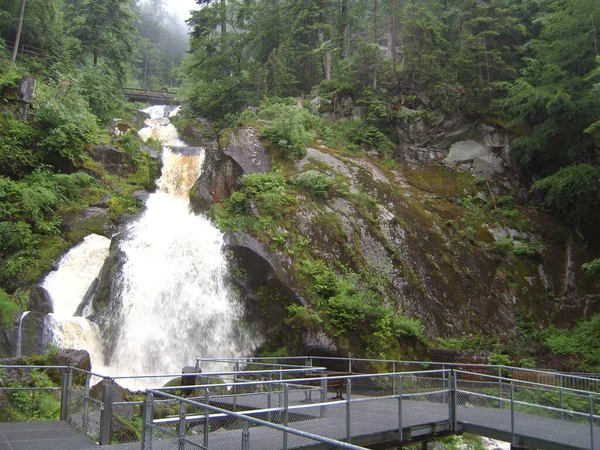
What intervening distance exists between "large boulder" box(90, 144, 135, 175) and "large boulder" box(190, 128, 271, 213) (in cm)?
399

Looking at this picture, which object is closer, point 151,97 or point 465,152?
point 465,152

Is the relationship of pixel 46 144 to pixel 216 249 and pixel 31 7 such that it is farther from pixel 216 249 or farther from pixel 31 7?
pixel 31 7

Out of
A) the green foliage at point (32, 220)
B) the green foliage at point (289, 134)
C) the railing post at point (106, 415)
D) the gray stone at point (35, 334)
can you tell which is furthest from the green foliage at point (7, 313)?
the green foliage at point (289, 134)

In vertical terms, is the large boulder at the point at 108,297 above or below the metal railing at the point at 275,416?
above

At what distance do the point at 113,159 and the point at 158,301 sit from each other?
35.6ft

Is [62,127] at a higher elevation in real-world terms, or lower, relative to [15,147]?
higher

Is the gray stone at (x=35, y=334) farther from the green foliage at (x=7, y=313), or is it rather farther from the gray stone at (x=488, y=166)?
the gray stone at (x=488, y=166)

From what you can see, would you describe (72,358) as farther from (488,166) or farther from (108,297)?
(488,166)

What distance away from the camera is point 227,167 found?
23.0 m

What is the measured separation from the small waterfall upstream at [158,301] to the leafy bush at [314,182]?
4177 millimetres

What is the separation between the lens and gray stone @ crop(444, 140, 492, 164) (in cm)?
2652

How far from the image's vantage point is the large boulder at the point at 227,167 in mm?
22734

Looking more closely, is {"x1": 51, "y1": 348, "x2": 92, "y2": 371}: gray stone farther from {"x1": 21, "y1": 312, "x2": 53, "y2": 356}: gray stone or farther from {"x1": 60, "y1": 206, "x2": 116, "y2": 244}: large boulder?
{"x1": 60, "y1": 206, "x2": 116, "y2": 244}: large boulder

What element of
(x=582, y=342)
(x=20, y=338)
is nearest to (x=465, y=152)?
(x=582, y=342)
